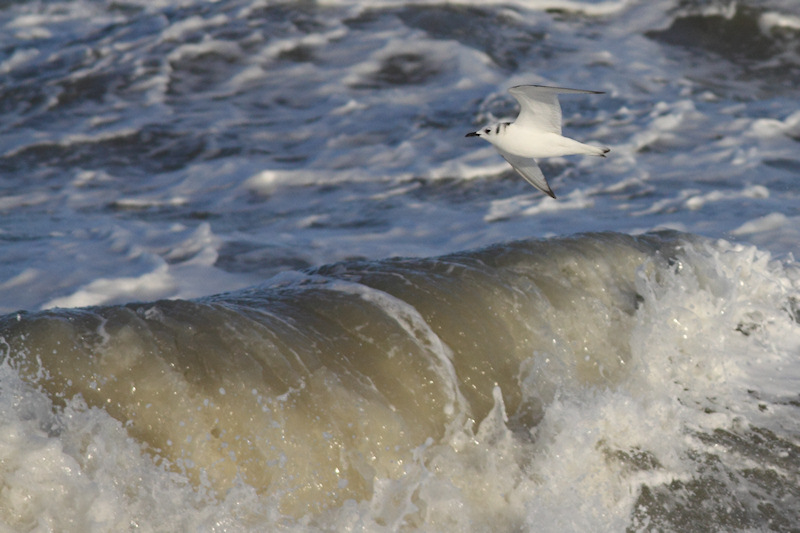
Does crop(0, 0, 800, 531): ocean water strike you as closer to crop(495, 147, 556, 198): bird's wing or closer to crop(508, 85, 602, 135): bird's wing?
→ crop(495, 147, 556, 198): bird's wing

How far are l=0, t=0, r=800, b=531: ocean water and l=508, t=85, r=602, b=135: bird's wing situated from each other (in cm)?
83

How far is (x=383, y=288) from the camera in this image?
4605mm

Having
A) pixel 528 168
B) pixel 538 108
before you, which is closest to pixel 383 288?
pixel 528 168

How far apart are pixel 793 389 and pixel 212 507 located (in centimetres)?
331

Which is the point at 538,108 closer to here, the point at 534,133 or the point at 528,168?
the point at 534,133

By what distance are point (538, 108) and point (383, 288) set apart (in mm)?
1178

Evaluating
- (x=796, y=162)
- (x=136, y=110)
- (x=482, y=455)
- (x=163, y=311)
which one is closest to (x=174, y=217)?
(x=136, y=110)

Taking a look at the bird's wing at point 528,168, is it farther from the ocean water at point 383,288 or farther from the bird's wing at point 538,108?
the ocean water at point 383,288

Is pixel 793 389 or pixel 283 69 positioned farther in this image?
pixel 283 69

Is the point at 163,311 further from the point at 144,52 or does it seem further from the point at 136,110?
the point at 144,52

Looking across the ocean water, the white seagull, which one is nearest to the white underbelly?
the white seagull

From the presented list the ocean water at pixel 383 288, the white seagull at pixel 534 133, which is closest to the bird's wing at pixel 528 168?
the white seagull at pixel 534 133

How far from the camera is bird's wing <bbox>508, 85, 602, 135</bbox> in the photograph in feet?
14.3

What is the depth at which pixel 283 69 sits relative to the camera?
11.3 metres
